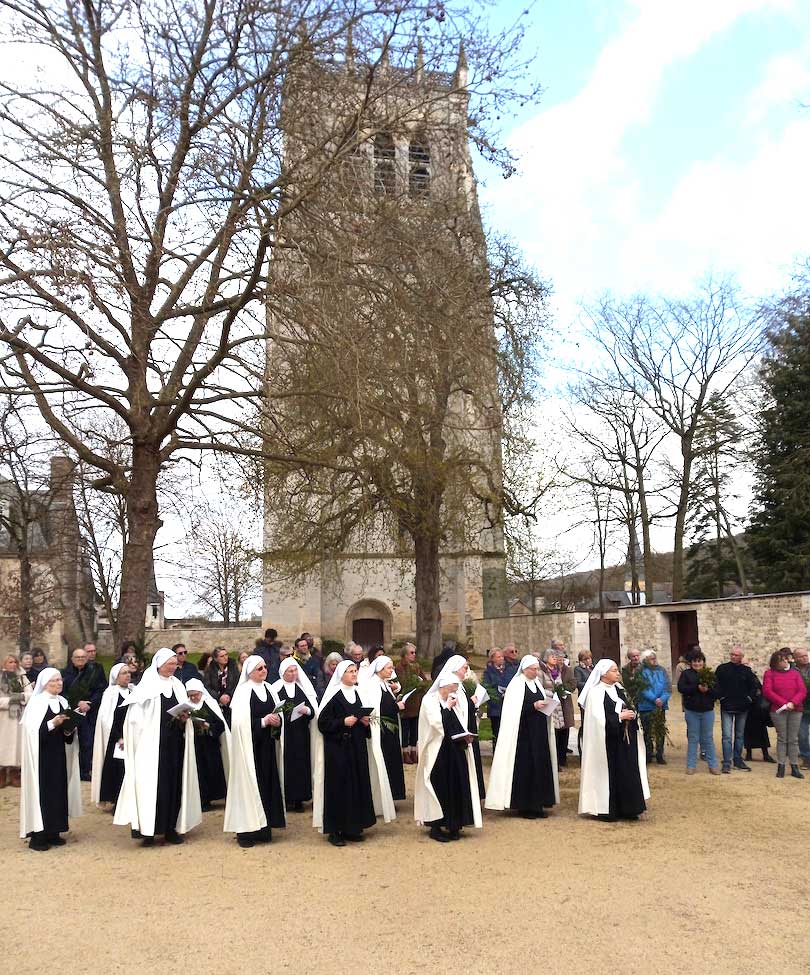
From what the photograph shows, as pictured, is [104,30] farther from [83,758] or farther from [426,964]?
[426,964]

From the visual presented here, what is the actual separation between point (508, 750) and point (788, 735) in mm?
4299

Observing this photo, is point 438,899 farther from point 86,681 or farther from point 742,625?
point 742,625

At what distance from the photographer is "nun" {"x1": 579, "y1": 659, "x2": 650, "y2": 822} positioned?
9.75 m

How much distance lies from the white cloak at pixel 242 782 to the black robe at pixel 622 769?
3.61 m

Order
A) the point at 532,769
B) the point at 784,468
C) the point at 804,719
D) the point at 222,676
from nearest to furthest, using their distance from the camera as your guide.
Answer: the point at 532,769 < the point at 804,719 < the point at 222,676 < the point at 784,468

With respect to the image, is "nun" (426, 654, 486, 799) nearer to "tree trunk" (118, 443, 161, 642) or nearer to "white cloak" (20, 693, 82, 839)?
"white cloak" (20, 693, 82, 839)

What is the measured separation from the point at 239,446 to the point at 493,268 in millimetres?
9700

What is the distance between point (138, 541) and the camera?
1452 centimetres

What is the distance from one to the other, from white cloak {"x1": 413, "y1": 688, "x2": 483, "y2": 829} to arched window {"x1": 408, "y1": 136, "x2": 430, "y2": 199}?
28.1 ft

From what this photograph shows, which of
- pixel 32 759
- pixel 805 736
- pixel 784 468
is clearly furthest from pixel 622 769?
pixel 784 468

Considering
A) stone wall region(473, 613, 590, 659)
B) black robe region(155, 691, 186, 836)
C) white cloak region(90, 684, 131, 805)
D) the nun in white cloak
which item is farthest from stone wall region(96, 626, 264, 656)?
black robe region(155, 691, 186, 836)

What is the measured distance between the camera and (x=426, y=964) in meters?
5.70

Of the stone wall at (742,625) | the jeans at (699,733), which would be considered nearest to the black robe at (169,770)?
the jeans at (699,733)

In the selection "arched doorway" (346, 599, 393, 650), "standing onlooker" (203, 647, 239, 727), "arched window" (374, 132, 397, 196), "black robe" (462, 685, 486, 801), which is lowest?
"black robe" (462, 685, 486, 801)
